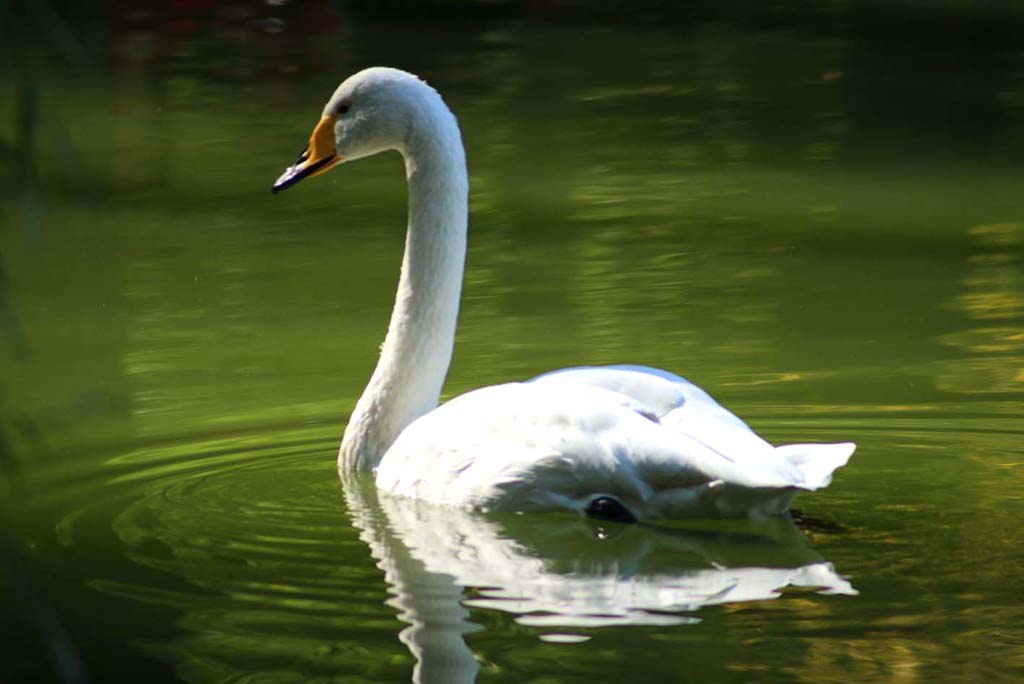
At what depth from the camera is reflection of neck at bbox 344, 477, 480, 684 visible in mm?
4684

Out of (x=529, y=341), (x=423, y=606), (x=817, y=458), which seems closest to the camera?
(x=423, y=606)

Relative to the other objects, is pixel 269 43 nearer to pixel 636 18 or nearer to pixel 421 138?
pixel 636 18

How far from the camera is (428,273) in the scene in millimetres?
6887

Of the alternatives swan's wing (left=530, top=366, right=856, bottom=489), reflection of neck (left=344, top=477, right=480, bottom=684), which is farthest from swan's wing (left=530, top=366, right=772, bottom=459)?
reflection of neck (left=344, top=477, right=480, bottom=684)

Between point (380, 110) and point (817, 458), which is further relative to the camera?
point (380, 110)

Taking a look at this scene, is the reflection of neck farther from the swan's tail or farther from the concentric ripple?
the swan's tail

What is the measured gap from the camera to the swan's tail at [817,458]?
5406 millimetres

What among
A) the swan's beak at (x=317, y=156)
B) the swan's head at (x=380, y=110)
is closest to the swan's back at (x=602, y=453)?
the swan's head at (x=380, y=110)

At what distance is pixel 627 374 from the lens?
19.8ft

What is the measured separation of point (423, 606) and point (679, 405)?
1058 millimetres

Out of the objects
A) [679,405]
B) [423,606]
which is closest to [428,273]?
[679,405]

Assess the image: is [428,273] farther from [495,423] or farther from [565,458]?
[565,458]

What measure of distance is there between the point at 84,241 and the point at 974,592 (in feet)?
22.5

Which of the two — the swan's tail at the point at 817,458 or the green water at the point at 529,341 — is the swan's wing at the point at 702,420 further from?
the green water at the point at 529,341
